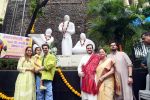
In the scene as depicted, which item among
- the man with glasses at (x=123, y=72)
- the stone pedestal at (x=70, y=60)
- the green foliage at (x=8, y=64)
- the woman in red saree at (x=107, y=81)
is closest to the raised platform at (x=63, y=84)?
the green foliage at (x=8, y=64)

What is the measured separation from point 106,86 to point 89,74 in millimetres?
542

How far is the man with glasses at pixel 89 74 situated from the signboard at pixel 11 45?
3.84 metres

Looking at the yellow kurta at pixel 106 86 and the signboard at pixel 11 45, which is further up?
the signboard at pixel 11 45

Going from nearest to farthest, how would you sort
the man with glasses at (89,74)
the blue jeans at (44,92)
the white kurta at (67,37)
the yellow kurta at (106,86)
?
the yellow kurta at (106,86), the man with glasses at (89,74), the blue jeans at (44,92), the white kurta at (67,37)

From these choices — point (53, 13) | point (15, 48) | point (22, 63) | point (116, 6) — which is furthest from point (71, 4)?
point (22, 63)

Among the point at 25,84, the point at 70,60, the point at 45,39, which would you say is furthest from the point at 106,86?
the point at 45,39

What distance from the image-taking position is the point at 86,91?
30.5 ft

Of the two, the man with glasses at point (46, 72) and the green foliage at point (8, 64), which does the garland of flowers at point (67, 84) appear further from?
the green foliage at point (8, 64)

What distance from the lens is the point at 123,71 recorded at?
9109 millimetres

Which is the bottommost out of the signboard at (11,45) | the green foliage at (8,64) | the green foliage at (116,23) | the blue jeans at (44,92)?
the blue jeans at (44,92)

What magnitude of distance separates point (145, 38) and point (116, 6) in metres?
4.63

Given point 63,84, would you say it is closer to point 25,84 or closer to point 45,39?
point 25,84

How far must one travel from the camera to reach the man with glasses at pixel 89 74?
912 centimetres

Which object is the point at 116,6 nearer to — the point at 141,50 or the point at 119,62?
the point at 141,50
